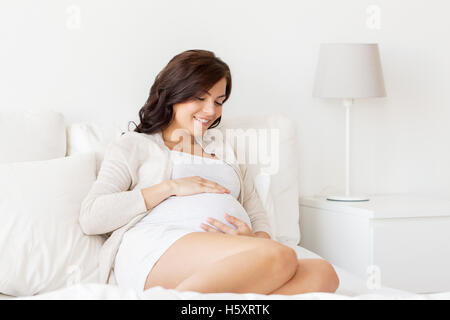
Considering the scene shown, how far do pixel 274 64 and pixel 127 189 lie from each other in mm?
1035

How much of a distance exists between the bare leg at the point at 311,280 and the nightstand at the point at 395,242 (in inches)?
28.4

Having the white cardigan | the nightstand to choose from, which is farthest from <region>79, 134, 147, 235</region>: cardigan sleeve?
the nightstand

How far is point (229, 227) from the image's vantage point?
5.68 ft

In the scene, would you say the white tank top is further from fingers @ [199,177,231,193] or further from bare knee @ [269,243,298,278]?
bare knee @ [269,243,298,278]

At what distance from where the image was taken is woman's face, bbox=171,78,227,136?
1.93 meters

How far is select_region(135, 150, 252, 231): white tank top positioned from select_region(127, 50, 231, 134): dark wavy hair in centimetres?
13

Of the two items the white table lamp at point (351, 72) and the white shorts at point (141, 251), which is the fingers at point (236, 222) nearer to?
the white shorts at point (141, 251)

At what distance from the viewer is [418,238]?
225 centimetres

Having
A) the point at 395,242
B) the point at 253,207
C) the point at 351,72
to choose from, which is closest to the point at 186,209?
the point at 253,207

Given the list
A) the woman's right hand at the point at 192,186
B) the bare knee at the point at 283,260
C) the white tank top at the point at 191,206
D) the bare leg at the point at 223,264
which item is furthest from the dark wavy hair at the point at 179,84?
the bare knee at the point at 283,260

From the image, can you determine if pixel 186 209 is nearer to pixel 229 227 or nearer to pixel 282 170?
pixel 229 227

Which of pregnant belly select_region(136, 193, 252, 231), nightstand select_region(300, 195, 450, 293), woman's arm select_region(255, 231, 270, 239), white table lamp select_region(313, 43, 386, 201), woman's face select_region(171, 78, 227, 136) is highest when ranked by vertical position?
white table lamp select_region(313, 43, 386, 201)
